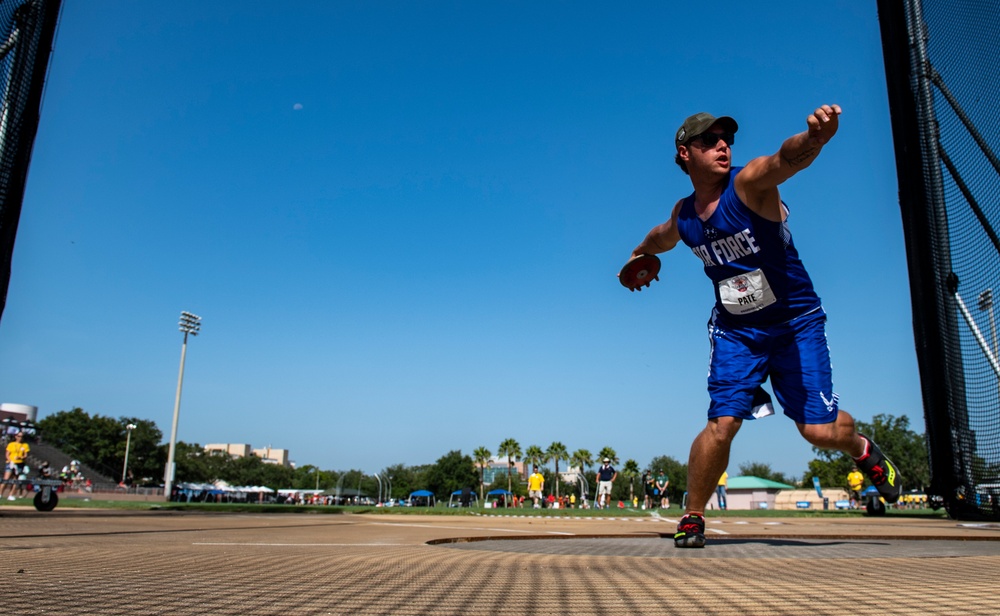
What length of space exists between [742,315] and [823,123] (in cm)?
119

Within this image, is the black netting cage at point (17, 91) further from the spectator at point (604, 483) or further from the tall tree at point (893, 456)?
the tall tree at point (893, 456)

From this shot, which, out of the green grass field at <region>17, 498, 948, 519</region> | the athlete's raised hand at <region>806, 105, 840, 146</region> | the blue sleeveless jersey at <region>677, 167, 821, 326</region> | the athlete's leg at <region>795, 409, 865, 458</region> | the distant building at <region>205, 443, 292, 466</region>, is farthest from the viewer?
the distant building at <region>205, 443, 292, 466</region>

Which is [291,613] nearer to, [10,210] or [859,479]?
[10,210]

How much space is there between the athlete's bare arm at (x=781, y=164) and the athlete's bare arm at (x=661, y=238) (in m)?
0.59

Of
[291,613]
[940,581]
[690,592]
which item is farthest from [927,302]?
[291,613]

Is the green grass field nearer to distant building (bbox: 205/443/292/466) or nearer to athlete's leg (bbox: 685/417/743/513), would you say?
athlete's leg (bbox: 685/417/743/513)

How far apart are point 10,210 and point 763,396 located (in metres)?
5.82

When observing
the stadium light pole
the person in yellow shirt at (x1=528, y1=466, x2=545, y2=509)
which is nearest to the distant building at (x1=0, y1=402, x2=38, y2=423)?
the stadium light pole

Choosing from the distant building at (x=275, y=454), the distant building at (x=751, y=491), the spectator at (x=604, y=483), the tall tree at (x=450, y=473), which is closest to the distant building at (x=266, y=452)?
the distant building at (x=275, y=454)

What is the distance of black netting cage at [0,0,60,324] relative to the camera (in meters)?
5.44

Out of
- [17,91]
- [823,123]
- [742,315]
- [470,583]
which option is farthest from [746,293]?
[17,91]

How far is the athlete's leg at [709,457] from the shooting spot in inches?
143

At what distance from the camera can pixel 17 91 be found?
5.65 meters

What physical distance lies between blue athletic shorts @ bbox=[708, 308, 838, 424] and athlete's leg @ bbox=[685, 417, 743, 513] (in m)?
0.07
